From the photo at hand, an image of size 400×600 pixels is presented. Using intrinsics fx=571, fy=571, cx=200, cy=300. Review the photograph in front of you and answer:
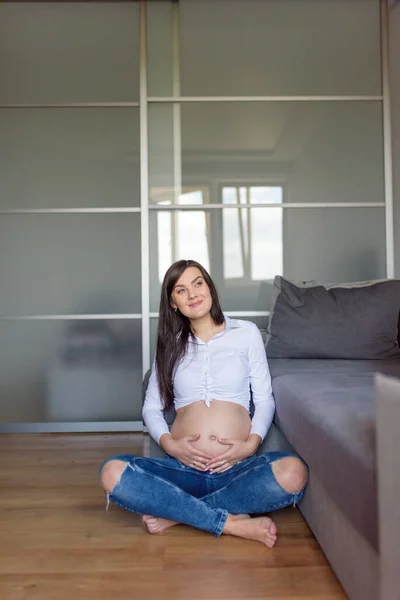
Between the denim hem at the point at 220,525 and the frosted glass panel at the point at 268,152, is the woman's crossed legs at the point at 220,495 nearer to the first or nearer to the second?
the denim hem at the point at 220,525

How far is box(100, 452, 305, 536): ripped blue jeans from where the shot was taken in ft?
5.26

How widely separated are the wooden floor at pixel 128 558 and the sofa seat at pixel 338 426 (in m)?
0.25

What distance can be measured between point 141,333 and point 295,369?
4.04 feet

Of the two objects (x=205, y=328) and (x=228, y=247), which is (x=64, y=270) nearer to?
(x=228, y=247)

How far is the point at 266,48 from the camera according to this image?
3264 mm

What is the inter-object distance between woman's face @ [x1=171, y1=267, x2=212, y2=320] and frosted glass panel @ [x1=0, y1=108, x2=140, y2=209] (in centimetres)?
145

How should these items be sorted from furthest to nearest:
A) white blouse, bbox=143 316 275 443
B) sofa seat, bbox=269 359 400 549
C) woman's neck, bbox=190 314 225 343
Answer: woman's neck, bbox=190 314 225 343, white blouse, bbox=143 316 275 443, sofa seat, bbox=269 359 400 549

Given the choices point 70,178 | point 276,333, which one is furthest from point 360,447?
point 70,178

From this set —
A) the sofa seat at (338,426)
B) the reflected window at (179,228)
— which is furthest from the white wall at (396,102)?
the sofa seat at (338,426)

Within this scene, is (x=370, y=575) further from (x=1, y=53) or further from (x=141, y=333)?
(x=1, y=53)

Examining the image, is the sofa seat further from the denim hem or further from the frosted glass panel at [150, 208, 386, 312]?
the frosted glass panel at [150, 208, 386, 312]

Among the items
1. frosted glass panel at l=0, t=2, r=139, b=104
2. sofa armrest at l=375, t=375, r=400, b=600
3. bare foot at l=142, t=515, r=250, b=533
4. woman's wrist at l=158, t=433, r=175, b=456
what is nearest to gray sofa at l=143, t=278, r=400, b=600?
sofa armrest at l=375, t=375, r=400, b=600

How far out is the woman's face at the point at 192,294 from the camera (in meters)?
1.89

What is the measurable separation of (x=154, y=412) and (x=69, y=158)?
1.85 meters
